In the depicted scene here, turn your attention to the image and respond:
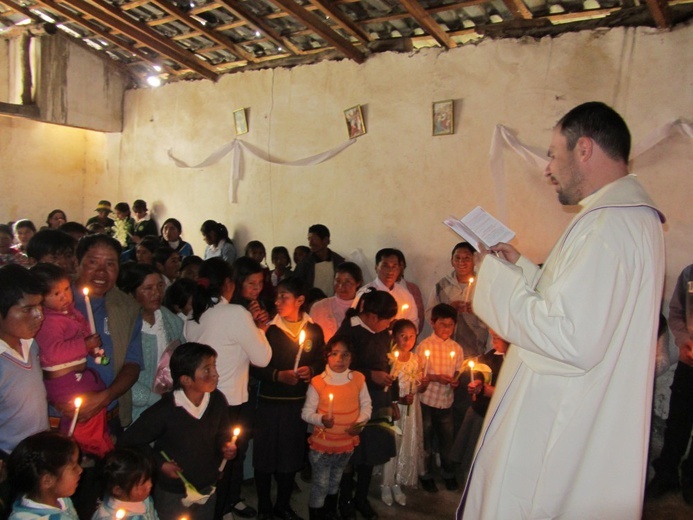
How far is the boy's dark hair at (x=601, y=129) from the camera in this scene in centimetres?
183

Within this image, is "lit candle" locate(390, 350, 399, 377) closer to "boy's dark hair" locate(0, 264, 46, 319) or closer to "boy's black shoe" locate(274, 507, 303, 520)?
"boy's black shoe" locate(274, 507, 303, 520)

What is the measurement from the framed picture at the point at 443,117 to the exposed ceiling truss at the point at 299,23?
575 millimetres

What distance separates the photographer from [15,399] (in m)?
2.17

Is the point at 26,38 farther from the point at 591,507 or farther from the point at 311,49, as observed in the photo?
the point at 591,507

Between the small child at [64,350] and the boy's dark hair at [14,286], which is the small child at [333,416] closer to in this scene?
the small child at [64,350]

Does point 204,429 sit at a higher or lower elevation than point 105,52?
lower

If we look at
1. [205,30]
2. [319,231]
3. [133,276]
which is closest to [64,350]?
[133,276]

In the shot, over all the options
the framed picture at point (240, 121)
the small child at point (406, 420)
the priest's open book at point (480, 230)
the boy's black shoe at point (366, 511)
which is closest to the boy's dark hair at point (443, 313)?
the small child at point (406, 420)

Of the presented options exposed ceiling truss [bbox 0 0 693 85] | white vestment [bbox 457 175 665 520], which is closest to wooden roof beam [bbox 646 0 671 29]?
exposed ceiling truss [bbox 0 0 693 85]

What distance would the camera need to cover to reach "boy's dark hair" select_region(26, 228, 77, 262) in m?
3.31

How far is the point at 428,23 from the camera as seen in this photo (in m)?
5.27

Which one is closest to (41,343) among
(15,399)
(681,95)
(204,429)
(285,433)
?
(15,399)

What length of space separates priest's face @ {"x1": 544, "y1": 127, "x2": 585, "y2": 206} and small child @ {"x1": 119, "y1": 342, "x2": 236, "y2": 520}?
1691mm

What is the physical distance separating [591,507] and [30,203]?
1056 cm
